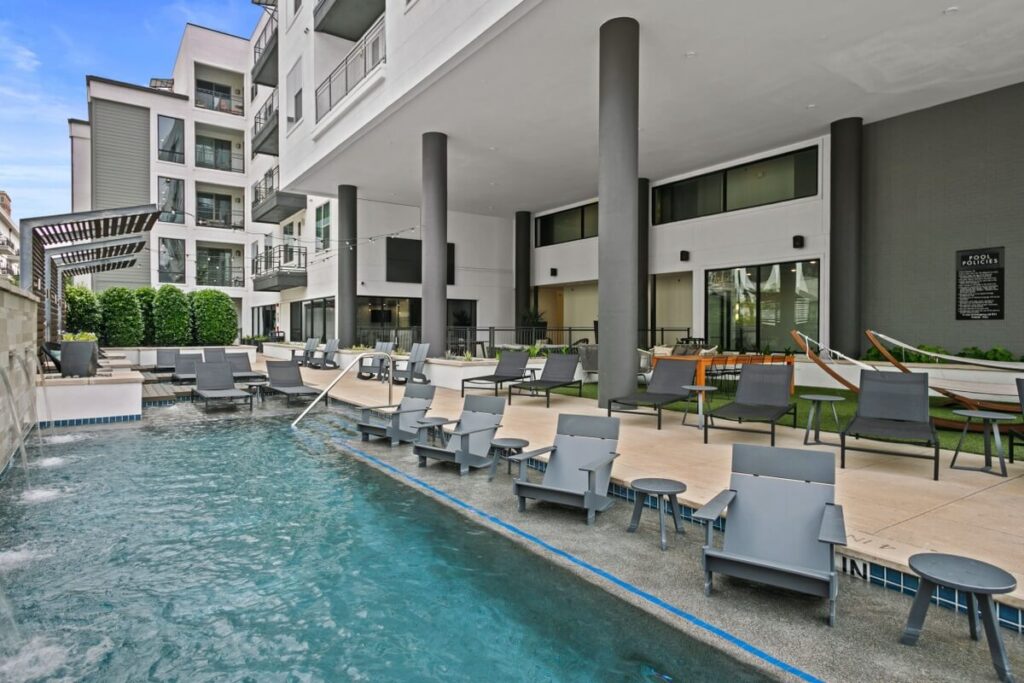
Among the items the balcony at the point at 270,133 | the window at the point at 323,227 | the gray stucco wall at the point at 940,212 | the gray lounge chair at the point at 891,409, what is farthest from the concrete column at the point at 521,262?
the gray lounge chair at the point at 891,409

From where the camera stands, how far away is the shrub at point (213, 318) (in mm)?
19938

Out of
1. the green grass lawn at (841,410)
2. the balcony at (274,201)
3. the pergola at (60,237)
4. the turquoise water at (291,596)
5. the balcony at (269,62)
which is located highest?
the balcony at (269,62)

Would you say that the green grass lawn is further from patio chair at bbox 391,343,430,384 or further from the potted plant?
the potted plant

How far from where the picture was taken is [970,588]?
2566 mm

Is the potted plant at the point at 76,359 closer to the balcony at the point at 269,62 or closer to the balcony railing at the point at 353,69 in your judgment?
the balcony railing at the point at 353,69

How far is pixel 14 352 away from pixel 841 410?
11.8m

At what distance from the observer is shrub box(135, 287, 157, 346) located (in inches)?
747

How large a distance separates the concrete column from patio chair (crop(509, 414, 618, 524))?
61.2 feet

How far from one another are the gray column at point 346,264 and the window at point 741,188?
10.2 metres

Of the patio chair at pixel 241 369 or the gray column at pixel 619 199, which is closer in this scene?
the gray column at pixel 619 199

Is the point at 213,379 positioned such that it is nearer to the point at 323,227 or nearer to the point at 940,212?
the point at 323,227

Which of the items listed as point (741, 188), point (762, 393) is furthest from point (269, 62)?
point (762, 393)

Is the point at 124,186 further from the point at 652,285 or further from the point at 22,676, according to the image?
the point at 22,676

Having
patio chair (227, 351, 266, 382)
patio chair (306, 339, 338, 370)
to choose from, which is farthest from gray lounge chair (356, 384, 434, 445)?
patio chair (306, 339, 338, 370)
